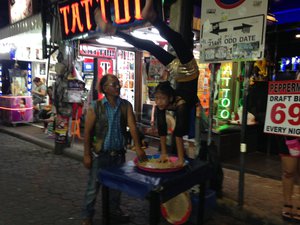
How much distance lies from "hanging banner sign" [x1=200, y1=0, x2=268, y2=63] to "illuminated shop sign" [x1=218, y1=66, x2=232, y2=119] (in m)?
5.25

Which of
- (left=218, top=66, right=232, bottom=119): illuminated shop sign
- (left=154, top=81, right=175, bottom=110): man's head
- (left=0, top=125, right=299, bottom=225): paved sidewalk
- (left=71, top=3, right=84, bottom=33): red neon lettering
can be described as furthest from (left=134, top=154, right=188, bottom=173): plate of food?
(left=218, top=66, right=232, bottom=119): illuminated shop sign

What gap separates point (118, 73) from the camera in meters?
11.3

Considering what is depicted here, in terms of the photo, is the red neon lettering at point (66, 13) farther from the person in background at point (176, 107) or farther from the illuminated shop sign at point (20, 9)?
the person in background at point (176, 107)

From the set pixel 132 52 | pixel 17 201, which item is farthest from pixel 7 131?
pixel 17 201

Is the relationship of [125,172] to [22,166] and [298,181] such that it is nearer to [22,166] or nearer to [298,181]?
[298,181]

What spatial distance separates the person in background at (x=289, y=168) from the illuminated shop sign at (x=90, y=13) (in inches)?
137

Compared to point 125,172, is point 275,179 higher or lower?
lower

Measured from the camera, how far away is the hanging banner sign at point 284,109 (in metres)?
4.14

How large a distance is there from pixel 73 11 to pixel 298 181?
648 cm

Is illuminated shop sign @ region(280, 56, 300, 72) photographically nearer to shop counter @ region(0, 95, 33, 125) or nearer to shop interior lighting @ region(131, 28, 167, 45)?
shop interior lighting @ region(131, 28, 167, 45)

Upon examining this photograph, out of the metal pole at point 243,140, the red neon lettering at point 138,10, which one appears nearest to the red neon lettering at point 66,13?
the red neon lettering at point 138,10

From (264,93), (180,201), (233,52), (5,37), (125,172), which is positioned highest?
(5,37)

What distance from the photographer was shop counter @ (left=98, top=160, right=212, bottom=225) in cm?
290

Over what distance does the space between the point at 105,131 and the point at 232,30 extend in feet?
7.12
